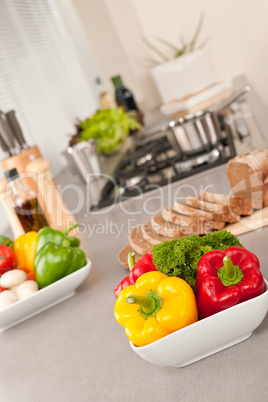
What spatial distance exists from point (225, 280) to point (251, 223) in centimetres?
47

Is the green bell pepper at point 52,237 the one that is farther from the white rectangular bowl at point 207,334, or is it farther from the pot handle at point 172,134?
the pot handle at point 172,134

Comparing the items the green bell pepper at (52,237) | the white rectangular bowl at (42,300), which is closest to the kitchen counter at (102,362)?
the white rectangular bowl at (42,300)

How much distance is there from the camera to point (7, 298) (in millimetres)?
1242

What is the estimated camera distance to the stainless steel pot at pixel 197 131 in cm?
196

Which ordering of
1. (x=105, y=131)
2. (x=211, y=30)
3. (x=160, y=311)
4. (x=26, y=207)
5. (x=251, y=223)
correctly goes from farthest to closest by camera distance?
(x=211, y=30) < (x=105, y=131) < (x=26, y=207) < (x=251, y=223) < (x=160, y=311)

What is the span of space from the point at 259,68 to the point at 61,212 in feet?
8.91

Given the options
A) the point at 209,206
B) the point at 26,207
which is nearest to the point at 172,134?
the point at 26,207

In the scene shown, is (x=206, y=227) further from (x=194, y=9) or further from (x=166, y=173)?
(x=194, y=9)

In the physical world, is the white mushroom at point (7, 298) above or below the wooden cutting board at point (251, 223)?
above

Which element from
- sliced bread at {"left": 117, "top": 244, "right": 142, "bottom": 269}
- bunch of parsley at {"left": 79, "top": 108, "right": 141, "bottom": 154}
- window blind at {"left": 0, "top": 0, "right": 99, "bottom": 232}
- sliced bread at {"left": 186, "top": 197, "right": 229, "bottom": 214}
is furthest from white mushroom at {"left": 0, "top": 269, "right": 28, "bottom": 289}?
bunch of parsley at {"left": 79, "top": 108, "right": 141, "bottom": 154}

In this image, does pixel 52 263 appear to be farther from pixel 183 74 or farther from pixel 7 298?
pixel 183 74

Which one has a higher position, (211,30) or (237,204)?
(211,30)

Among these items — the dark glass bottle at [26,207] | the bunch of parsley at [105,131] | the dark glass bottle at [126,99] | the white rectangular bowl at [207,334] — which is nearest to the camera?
the white rectangular bowl at [207,334]

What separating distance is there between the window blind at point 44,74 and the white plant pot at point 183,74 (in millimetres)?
798
